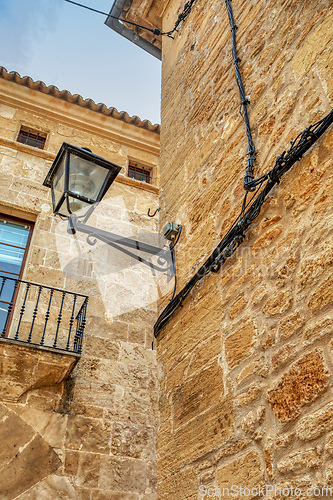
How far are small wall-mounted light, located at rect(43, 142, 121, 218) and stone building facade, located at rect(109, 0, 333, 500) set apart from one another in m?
0.58

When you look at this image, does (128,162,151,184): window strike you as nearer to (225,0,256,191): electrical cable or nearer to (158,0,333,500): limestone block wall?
(158,0,333,500): limestone block wall

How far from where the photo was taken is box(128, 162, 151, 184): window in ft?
27.5

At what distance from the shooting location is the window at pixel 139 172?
8383 mm

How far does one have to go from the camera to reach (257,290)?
2195 mm

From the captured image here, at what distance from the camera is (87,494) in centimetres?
499

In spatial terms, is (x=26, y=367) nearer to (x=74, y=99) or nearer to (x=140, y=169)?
(x=140, y=169)

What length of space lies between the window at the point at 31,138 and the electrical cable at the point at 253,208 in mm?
5497

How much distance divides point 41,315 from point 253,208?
4215mm

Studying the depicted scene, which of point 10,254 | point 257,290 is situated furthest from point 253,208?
point 10,254

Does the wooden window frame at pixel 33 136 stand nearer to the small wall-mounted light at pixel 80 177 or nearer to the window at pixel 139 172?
the window at pixel 139 172

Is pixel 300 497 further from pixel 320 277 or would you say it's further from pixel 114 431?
pixel 114 431

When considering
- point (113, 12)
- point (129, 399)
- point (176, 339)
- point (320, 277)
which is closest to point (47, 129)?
point (113, 12)

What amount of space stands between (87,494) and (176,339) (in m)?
3.04

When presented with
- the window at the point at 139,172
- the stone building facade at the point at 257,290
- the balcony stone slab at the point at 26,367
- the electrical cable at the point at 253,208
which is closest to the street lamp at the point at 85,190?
the stone building facade at the point at 257,290
